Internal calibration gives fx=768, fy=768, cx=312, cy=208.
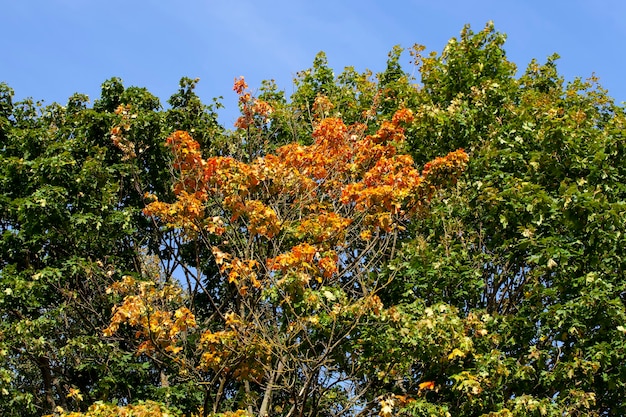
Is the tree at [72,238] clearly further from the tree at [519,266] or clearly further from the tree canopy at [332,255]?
the tree at [519,266]

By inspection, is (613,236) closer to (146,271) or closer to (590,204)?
(590,204)

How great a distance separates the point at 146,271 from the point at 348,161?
476 cm

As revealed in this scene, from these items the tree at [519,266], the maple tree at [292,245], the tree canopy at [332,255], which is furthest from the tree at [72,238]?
the tree at [519,266]

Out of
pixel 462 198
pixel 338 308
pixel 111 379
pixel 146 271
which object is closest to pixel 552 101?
pixel 462 198

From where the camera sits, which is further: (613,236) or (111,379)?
(111,379)

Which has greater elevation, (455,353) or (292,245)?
(292,245)

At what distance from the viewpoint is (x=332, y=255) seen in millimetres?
11344

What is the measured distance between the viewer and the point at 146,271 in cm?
1535

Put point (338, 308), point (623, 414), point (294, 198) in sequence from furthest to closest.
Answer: point (294, 198) < point (623, 414) < point (338, 308)

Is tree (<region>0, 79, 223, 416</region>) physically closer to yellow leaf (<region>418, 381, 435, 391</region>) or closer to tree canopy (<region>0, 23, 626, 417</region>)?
tree canopy (<region>0, 23, 626, 417</region>)

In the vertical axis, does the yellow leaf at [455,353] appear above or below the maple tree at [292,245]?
below

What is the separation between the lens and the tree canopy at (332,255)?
11.1 metres

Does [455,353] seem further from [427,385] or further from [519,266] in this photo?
[519,266]

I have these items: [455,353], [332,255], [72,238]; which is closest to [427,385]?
[455,353]
